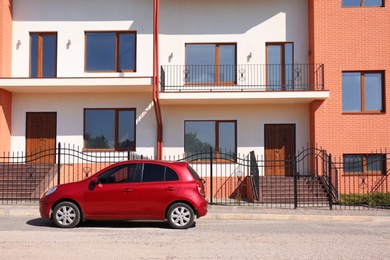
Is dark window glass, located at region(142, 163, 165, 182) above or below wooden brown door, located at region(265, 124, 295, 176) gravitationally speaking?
below

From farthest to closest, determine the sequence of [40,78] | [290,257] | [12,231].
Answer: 1. [40,78]
2. [12,231]
3. [290,257]

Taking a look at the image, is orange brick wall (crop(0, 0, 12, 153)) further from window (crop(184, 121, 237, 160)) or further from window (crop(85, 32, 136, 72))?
window (crop(184, 121, 237, 160))

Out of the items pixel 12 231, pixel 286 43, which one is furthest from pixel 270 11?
pixel 12 231

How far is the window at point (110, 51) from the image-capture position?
19.2 meters

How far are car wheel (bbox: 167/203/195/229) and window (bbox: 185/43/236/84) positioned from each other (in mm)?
8744

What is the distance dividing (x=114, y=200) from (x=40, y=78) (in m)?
8.47

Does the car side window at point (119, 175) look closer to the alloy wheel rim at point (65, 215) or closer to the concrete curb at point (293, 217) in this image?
the alloy wheel rim at point (65, 215)

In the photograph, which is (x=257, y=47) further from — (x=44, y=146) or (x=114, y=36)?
(x=44, y=146)

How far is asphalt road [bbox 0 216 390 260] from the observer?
8367 mm

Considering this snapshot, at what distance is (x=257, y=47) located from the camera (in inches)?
758

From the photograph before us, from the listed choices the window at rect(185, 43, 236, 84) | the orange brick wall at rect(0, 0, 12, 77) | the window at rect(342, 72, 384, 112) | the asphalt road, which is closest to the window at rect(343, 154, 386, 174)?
the window at rect(342, 72, 384, 112)

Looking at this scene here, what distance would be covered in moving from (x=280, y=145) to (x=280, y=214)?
5.95m

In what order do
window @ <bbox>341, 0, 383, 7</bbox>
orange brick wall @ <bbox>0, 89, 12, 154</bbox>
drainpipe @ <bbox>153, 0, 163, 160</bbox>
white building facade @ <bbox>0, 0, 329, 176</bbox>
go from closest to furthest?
drainpipe @ <bbox>153, 0, 163, 160</bbox> < orange brick wall @ <bbox>0, 89, 12, 154</bbox> < window @ <bbox>341, 0, 383, 7</bbox> < white building facade @ <bbox>0, 0, 329, 176</bbox>

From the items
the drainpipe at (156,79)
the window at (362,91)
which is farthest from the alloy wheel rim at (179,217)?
the window at (362,91)
